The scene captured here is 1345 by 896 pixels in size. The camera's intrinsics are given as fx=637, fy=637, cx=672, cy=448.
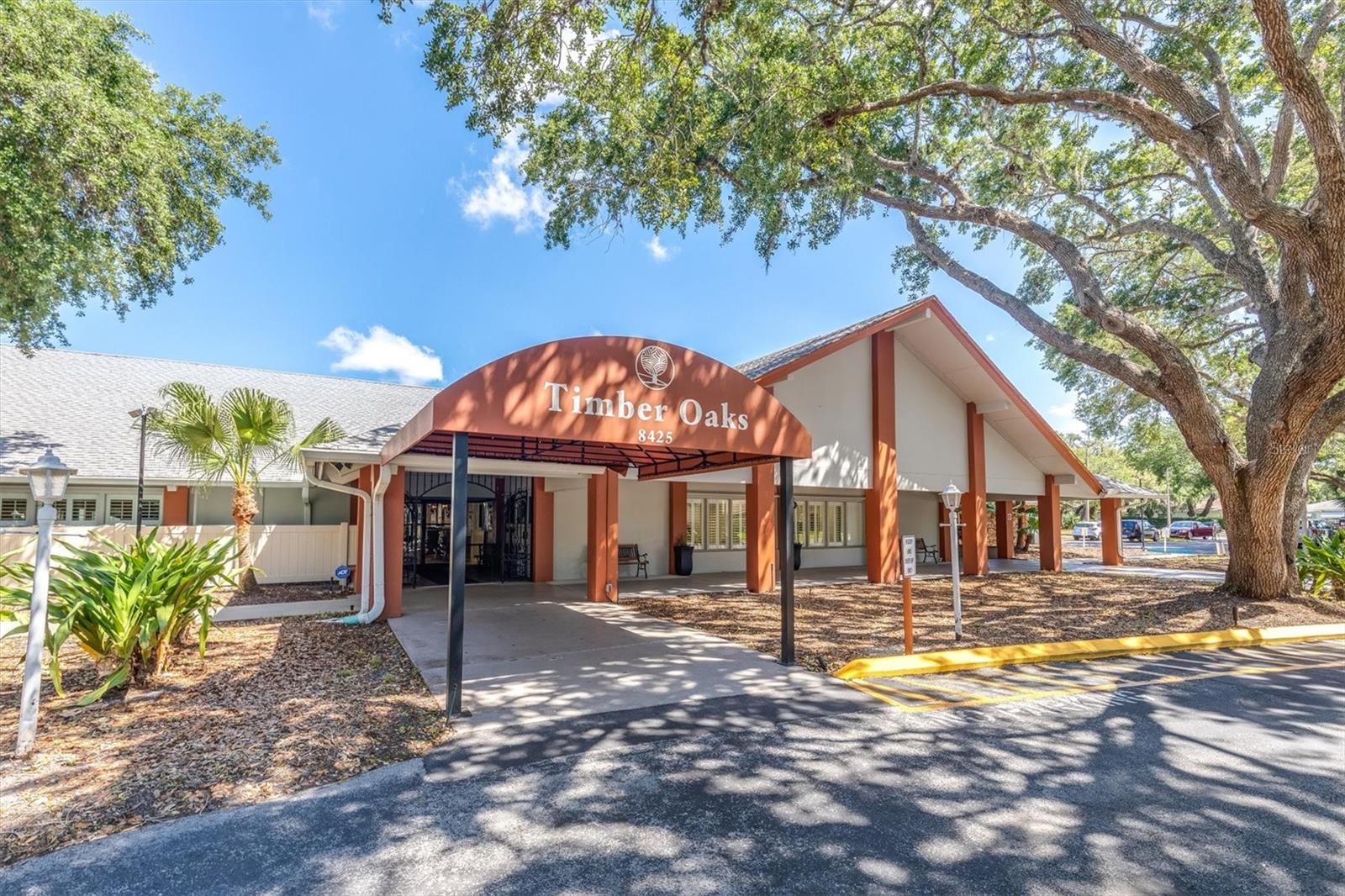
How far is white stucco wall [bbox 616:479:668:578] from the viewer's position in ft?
51.7

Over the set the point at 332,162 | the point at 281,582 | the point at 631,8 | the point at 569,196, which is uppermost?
the point at 332,162

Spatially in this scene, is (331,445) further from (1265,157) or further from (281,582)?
(1265,157)

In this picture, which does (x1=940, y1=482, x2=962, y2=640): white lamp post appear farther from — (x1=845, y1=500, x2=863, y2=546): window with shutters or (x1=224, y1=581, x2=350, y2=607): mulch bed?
(x1=224, y1=581, x2=350, y2=607): mulch bed

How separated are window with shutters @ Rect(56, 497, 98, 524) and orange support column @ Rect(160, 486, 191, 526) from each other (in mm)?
1633

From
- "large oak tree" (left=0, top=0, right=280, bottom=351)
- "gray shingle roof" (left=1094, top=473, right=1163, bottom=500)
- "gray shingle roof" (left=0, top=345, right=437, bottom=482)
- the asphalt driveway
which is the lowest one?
the asphalt driveway

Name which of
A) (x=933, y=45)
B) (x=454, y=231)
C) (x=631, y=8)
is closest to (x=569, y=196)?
(x=631, y=8)

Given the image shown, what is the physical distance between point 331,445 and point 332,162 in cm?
902

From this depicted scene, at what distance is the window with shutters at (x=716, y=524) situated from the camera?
17078 mm

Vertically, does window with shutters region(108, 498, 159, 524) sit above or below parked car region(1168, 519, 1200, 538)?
above

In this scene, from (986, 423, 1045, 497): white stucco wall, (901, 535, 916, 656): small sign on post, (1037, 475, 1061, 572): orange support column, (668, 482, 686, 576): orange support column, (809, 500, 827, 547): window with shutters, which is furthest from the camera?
(809, 500, 827, 547): window with shutters

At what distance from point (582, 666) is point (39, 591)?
15.3 ft

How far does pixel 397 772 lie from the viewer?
4.38 metres

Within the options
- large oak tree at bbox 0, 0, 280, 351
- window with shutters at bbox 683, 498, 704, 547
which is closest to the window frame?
large oak tree at bbox 0, 0, 280, 351

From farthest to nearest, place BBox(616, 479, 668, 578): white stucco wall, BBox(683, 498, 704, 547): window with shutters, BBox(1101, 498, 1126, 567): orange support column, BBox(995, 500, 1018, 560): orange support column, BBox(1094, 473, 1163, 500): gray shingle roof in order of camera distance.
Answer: BBox(995, 500, 1018, 560): orange support column, BBox(1101, 498, 1126, 567): orange support column, BBox(1094, 473, 1163, 500): gray shingle roof, BBox(683, 498, 704, 547): window with shutters, BBox(616, 479, 668, 578): white stucco wall
